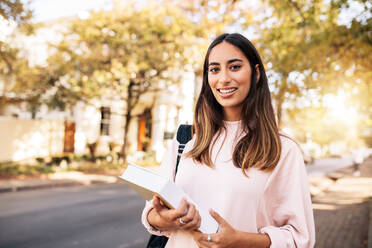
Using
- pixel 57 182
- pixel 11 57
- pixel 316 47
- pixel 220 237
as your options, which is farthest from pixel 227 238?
pixel 11 57

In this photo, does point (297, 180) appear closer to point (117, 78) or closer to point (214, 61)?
point (214, 61)

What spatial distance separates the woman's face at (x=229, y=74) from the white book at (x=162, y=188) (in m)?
0.60

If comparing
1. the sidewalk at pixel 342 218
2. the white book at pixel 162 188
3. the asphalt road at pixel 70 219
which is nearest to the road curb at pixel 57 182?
the asphalt road at pixel 70 219

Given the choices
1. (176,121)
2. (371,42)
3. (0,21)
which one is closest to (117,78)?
(0,21)

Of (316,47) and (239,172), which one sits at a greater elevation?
(316,47)

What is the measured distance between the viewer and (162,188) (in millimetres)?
1372

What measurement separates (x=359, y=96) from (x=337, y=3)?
148 inches

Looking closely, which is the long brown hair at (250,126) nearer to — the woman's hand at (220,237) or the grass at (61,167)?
the woman's hand at (220,237)

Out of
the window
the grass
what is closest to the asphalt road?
the grass

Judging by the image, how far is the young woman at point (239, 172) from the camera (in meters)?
1.51

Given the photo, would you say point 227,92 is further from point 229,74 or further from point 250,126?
point 250,126

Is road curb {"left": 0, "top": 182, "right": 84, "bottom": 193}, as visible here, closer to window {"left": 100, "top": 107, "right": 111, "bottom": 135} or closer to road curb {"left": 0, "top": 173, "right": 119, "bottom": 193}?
road curb {"left": 0, "top": 173, "right": 119, "bottom": 193}

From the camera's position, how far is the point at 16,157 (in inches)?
622

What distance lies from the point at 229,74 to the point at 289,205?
0.72m
